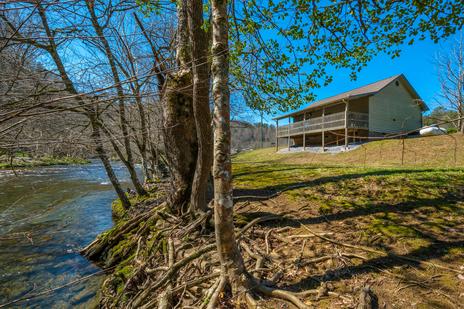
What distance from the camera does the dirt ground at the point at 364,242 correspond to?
2.48 m

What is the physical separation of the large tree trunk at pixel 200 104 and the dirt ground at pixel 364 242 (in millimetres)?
981

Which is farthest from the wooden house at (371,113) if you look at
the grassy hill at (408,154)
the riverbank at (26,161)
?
the riverbank at (26,161)

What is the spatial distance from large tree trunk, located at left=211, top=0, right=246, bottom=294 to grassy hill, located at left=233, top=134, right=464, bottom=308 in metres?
0.54

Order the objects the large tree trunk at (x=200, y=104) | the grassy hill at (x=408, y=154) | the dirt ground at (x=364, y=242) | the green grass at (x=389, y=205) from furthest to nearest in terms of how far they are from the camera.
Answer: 1. the grassy hill at (x=408, y=154)
2. the large tree trunk at (x=200, y=104)
3. the green grass at (x=389, y=205)
4. the dirt ground at (x=364, y=242)

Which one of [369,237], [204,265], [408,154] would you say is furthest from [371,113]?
[204,265]

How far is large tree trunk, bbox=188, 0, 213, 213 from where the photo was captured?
4.04 m

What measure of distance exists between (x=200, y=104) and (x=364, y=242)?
137 inches

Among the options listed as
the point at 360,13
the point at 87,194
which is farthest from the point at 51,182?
the point at 360,13

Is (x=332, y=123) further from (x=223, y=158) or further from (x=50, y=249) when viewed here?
(x=50, y=249)

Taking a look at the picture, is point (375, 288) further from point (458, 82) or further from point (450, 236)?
point (458, 82)

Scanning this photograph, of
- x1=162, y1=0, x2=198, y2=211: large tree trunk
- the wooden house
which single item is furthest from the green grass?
the wooden house

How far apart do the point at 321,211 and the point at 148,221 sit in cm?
380

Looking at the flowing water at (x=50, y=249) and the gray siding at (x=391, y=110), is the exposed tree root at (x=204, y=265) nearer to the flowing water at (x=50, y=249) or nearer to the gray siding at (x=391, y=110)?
the flowing water at (x=50, y=249)

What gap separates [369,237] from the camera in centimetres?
347
